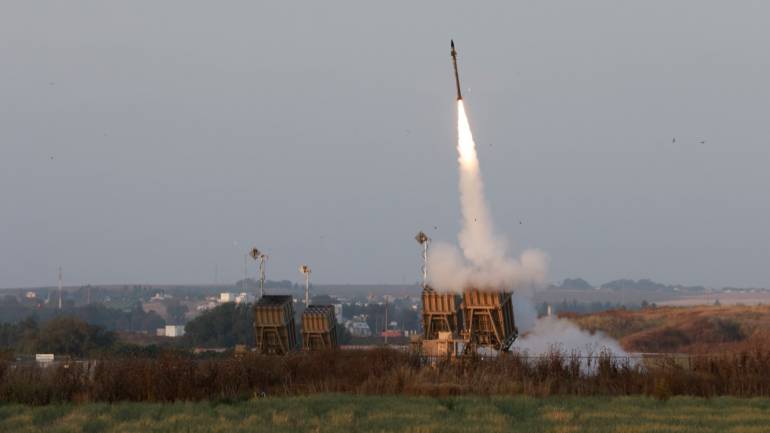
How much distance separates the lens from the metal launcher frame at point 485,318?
165 ft

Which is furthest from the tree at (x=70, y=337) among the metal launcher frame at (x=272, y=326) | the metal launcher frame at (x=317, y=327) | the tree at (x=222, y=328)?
the metal launcher frame at (x=317, y=327)

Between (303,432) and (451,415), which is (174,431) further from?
(451,415)

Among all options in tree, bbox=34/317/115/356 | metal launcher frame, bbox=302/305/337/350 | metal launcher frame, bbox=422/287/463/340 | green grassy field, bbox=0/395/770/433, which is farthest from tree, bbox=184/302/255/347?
green grassy field, bbox=0/395/770/433

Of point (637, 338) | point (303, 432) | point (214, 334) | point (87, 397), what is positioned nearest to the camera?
point (303, 432)

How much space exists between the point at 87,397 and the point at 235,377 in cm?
483

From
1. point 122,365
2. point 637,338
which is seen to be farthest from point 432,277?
point 637,338

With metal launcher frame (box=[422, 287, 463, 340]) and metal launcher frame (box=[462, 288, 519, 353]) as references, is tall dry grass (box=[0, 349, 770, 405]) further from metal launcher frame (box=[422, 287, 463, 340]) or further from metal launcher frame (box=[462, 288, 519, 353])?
metal launcher frame (box=[422, 287, 463, 340])

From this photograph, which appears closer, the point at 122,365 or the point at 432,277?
the point at 122,365

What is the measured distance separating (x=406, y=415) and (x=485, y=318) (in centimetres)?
2393

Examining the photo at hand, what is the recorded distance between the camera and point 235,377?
35.0 m

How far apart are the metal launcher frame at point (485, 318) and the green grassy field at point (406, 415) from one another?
18.6 m

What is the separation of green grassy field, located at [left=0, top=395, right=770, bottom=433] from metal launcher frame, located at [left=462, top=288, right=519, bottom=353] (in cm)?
1859

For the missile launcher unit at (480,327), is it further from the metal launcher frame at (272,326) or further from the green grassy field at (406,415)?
the green grassy field at (406,415)

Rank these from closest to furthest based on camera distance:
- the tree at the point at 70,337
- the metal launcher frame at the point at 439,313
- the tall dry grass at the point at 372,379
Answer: the tall dry grass at the point at 372,379, the metal launcher frame at the point at 439,313, the tree at the point at 70,337
